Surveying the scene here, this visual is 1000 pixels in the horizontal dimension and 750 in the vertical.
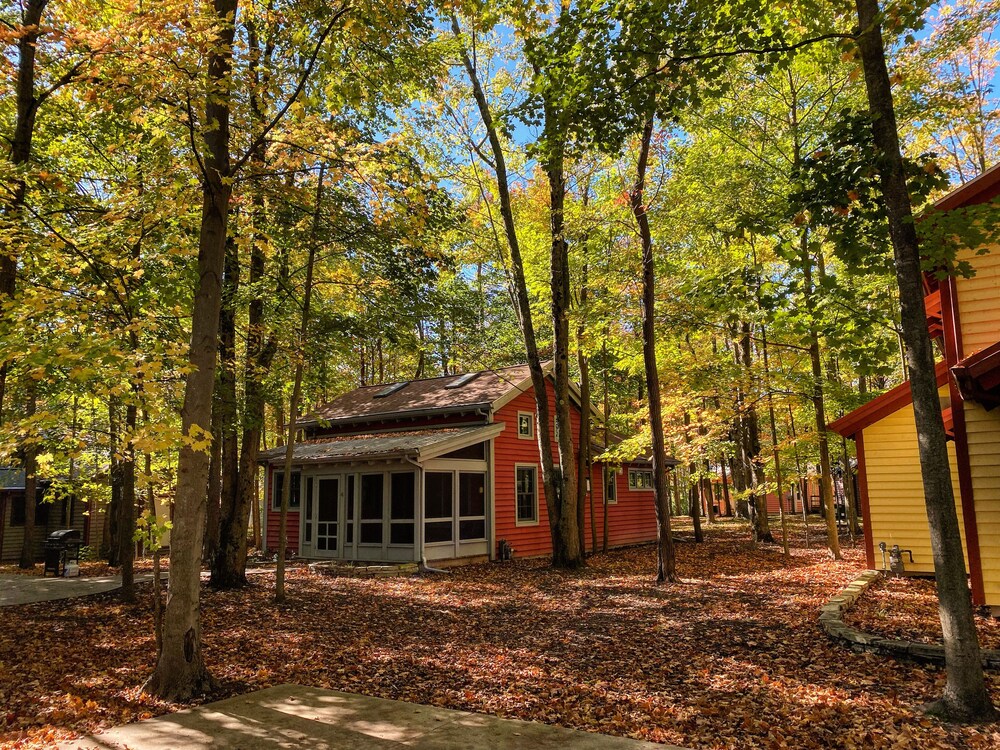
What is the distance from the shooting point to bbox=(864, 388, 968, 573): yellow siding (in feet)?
38.3

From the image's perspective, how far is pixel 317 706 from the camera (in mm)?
5285

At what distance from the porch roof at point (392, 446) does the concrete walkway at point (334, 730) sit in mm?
9866

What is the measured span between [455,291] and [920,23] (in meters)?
19.1

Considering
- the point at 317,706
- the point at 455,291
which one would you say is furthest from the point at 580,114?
the point at 455,291

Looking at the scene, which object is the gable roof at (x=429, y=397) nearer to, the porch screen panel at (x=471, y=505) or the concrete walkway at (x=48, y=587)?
the porch screen panel at (x=471, y=505)

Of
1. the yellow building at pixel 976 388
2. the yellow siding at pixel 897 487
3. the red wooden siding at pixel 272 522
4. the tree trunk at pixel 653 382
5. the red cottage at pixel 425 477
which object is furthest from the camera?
the red wooden siding at pixel 272 522

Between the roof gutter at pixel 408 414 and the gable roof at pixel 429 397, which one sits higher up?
the gable roof at pixel 429 397

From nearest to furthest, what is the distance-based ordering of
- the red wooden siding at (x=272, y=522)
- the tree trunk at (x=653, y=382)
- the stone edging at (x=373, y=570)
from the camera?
the tree trunk at (x=653, y=382) < the stone edging at (x=373, y=570) < the red wooden siding at (x=272, y=522)

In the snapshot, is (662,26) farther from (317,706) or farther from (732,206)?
(732,206)

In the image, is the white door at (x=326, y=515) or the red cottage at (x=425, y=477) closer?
the red cottage at (x=425, y=477)

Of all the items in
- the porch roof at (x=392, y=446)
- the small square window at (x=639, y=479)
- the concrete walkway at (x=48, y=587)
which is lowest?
the concrete walkway at (x=48, y=587)

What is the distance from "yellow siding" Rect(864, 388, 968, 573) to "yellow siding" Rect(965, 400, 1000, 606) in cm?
403

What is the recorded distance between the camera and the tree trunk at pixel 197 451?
5375 millimetres

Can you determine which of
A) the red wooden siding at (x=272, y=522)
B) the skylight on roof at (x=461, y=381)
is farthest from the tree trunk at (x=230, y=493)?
the skylight on roof at (x=461, y=381)
